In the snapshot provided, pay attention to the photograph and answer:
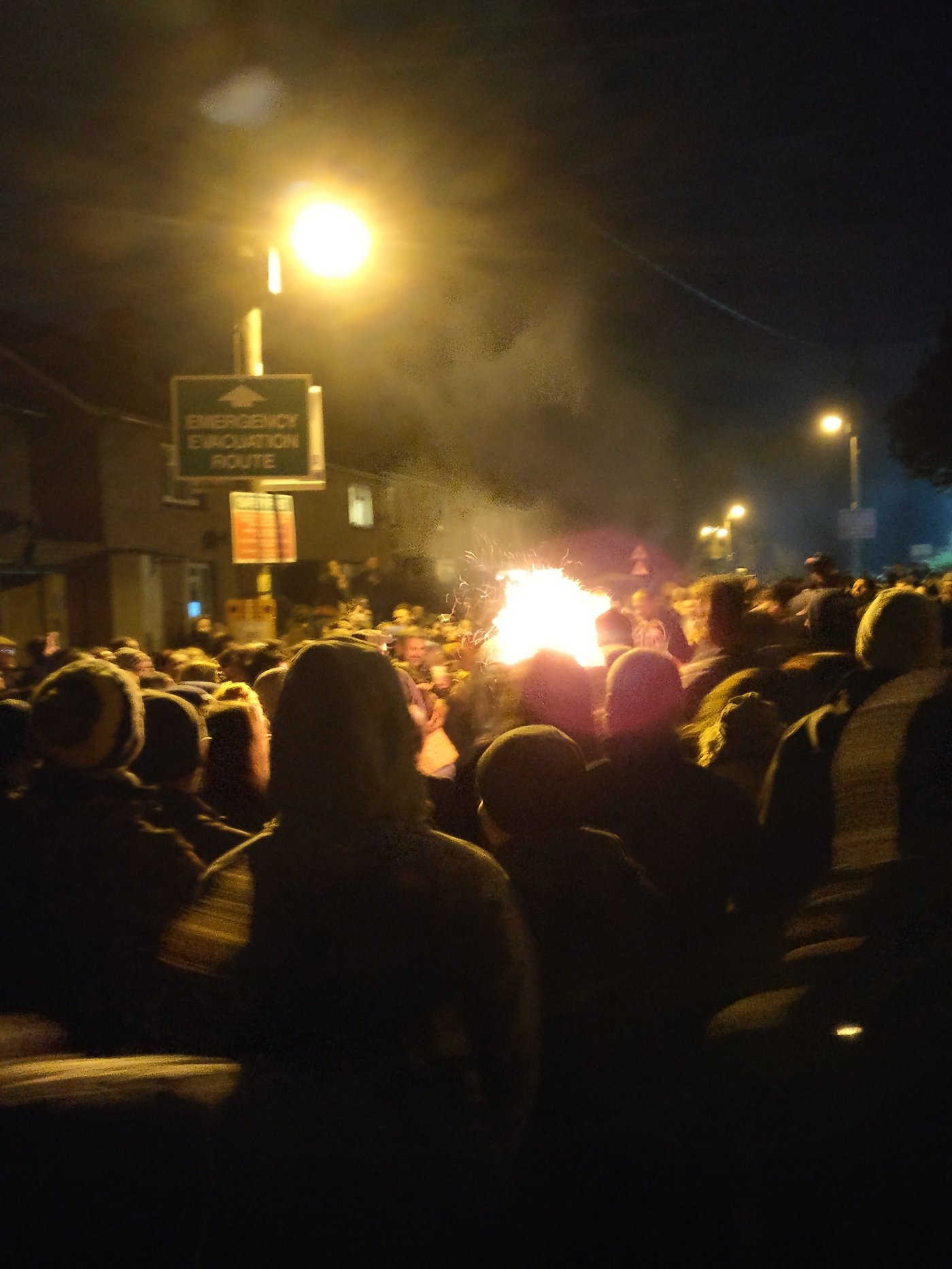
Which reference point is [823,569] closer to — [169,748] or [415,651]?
[415,651]

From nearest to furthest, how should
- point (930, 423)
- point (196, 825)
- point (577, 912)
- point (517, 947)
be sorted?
point (517, 947) < point (577, 912) < point (196, 825) < point (930, 423)

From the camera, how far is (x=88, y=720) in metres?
2.82

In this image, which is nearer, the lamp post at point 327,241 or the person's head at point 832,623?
the person's head at point 832,623

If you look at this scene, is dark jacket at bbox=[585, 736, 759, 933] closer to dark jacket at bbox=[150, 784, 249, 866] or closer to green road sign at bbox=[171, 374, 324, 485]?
dark jacket at bbox=[150, 784, 249, 866]

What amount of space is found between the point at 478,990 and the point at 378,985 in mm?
188

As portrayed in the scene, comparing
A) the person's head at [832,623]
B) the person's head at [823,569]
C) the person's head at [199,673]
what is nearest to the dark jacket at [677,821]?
the person's head at [832,623]

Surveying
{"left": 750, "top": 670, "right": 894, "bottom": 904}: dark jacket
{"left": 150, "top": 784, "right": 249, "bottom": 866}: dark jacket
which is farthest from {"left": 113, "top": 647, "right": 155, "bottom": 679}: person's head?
{"left": 750, "top": 670, "right": 894, "bottom": 904}: dark jacket

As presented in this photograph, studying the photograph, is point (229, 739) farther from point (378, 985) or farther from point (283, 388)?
point (283, 388)

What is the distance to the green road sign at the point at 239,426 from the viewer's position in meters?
7.51

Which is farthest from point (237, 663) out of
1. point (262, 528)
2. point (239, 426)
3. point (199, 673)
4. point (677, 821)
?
point (677, 821)

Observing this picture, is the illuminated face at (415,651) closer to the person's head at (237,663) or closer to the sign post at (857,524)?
the person's head at (237,663)

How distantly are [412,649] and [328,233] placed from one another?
9.49 feet

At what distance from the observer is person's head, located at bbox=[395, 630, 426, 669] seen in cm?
794

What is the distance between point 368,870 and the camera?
2010 mm
